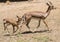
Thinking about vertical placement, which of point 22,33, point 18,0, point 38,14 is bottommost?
point 18,0

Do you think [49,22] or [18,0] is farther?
[18,0]

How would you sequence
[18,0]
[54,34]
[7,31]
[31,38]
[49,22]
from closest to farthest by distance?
[31,38], [54,34], [7,31], [49,22], [18,0]

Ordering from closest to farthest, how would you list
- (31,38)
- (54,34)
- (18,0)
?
1. (31,38)
2. (54,34)
3. (18,0)

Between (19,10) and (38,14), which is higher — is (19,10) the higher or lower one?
the lower one

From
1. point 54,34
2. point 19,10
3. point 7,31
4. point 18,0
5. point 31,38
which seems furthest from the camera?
point 18,0

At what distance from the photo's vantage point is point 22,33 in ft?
37.2

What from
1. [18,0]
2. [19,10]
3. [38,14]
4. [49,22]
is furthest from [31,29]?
[18,0]

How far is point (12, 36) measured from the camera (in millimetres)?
10773

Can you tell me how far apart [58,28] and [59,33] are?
39.4 inches

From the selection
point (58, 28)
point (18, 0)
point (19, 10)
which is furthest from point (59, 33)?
point (18, 0)

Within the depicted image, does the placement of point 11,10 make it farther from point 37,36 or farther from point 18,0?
point 37,36

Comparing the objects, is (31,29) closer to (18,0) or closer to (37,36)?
(37,36)

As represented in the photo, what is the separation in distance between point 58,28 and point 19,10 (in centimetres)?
652

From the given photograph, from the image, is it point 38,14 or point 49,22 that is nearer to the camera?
point 38,14
